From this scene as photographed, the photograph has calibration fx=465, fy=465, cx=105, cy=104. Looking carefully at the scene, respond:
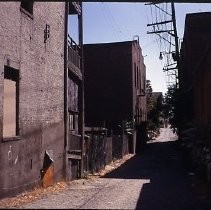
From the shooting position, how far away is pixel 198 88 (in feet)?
86.6

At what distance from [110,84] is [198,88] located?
16960mm

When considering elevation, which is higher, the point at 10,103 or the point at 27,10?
the point at 27,10

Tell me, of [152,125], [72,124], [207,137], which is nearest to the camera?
[207,137]

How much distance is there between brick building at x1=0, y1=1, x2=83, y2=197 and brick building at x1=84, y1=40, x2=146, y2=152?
2046 cm

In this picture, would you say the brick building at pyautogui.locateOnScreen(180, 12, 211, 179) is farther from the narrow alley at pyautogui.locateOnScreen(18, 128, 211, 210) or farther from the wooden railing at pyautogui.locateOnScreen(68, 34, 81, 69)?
the wooden railing at pyautogui.locateOnScreen(68, 34, 81, 69)

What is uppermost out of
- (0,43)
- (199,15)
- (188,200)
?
(199,15)

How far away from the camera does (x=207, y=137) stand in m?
17.5

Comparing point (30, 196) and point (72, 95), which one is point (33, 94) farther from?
point (72, 95)

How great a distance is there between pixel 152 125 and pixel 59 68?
4160 cm

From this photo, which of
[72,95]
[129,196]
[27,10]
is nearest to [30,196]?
[129,196]

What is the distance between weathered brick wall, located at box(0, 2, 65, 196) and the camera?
13164mm

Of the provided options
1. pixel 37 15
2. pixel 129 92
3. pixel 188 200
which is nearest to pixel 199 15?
pixel 129 92

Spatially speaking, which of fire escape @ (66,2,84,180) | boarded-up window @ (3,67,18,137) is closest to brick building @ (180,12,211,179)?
fire escape @ (66,2,84,180)

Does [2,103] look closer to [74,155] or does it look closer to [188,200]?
[188,200]
